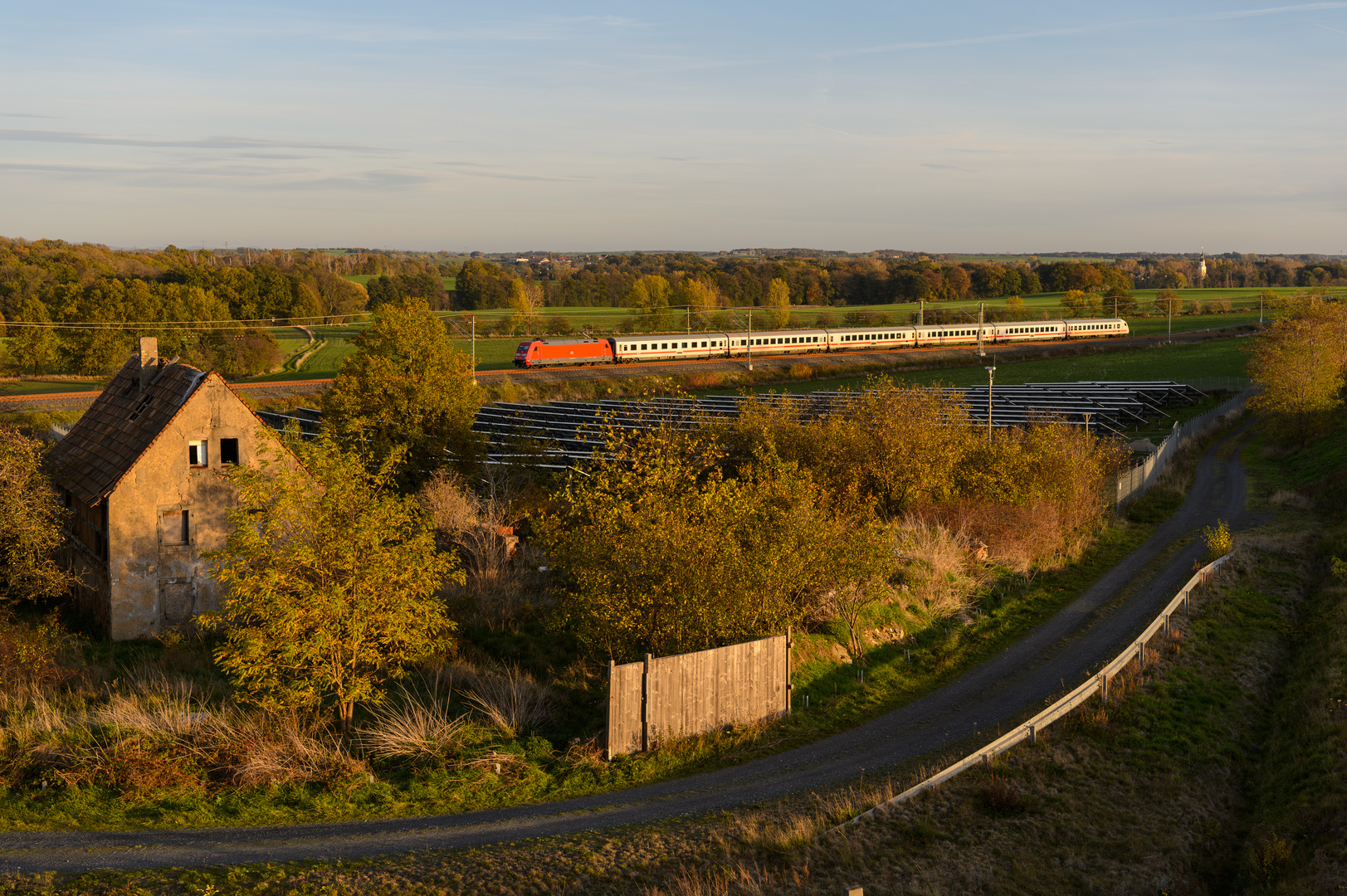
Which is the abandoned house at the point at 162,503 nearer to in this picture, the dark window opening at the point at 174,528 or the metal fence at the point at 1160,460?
the dark window opening at the point at 174,528

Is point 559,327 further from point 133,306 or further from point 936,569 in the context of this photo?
point 936,569

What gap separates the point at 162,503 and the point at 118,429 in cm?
423

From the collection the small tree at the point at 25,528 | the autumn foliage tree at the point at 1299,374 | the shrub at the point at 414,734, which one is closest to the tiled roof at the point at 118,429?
the small tree at the point at 25,528

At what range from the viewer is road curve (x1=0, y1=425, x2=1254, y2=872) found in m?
13.3

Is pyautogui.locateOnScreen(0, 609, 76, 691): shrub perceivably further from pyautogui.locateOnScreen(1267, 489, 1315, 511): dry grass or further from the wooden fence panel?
pyautogui.locateOnScreen(1267, 489, 1315, 511): dry grass

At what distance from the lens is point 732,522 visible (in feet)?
67.6

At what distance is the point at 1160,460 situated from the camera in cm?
5078

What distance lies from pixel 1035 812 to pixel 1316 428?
5368 centimetres

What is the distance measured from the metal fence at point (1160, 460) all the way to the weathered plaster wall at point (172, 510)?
3510cm

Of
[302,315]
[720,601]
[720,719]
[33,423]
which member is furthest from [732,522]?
[302,315]

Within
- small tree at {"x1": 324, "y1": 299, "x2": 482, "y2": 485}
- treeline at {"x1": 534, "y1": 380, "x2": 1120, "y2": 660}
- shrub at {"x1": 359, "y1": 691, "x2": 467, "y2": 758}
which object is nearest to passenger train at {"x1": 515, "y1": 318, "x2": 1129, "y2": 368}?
small tree at {"x1": 324, "y1": 299, "x2": 482, "y2": 485}

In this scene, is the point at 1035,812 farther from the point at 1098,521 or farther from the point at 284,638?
the point at 1098,521

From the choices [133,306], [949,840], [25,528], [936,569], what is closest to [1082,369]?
[936,569]

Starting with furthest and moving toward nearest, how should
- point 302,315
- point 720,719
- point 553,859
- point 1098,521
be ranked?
point 302,315 < point 1098,521 < point 720,719 < point 553,859
